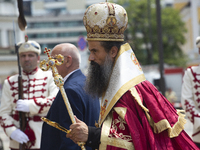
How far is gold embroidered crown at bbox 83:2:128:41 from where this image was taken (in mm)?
3199

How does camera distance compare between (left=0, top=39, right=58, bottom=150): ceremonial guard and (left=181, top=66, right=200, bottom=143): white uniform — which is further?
(left=181, top=66, right=200, bottom=143): white uniform

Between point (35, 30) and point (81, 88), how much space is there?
70628 mm

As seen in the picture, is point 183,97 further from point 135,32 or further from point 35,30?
point 35,30

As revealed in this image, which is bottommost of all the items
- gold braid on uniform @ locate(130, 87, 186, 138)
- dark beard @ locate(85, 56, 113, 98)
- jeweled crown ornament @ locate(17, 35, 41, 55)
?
gold braid on uniform @ locate(130, 87, 186, 138)

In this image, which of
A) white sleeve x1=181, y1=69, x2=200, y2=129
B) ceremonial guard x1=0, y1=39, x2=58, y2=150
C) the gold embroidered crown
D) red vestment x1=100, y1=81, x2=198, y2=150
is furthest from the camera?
white sleeve x1=181, y1=69, x2=200, y2=129

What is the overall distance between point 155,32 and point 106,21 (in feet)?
137

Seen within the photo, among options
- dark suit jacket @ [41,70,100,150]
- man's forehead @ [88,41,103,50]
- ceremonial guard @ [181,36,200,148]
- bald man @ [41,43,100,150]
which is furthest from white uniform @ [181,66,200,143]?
man's forehead @ [88,41,103,50]

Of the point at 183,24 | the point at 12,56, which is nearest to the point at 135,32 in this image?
the point at 183,24

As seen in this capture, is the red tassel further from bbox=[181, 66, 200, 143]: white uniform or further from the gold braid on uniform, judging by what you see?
the gold braid on uniform

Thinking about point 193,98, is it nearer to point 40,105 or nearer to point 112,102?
point 40,105

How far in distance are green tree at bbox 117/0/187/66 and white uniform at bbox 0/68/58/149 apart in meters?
36.6

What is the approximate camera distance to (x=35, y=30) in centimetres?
7275

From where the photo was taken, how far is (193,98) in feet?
19.2

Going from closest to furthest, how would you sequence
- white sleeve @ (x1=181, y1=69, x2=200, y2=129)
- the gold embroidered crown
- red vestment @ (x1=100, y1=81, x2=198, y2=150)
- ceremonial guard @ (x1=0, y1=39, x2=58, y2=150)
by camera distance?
red vestment @ (x1=100, y1=81, x2=198, y2=150)
the gold embroidered crown
ceremonial guard @ (x1=0, y1=39, x2=58, y2=150)
white sleeve @ (x1=181, y1=69, x2=200, y2=129)
